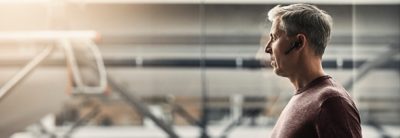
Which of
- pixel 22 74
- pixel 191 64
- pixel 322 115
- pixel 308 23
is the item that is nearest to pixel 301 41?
pixel 308 23

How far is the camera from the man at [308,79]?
0.81 metres

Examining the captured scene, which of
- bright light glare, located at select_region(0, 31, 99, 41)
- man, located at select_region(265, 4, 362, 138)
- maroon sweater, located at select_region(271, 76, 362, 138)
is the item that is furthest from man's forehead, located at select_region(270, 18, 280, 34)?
bright light glare, located at select_region(0, 31, 99, 41)

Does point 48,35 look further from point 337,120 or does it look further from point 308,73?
point 337,120

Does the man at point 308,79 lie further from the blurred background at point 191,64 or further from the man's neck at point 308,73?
the blurred background at point 191,64

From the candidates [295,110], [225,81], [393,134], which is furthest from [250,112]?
[295,110]

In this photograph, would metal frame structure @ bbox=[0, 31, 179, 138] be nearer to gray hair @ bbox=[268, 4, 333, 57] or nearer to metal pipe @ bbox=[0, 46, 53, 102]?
metal pipe @ bbox=[0, 46, 53, 102]

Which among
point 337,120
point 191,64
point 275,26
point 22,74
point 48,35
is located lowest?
point 191,64

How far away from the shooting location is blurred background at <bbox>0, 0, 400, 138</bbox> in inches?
89.2

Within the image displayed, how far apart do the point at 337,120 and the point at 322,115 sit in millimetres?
25

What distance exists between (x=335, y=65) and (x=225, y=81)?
0.54 m

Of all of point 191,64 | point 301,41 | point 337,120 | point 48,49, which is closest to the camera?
point 337,120

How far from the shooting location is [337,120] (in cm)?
80

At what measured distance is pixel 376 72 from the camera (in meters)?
2.53

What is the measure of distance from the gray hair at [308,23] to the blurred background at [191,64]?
1.29 metres
